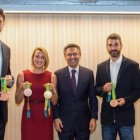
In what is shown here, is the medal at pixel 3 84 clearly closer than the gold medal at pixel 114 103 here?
Yes

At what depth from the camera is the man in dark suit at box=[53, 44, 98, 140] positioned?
3268 millimetres

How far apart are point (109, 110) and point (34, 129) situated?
2.54 feet

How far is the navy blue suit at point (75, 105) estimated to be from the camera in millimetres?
3264

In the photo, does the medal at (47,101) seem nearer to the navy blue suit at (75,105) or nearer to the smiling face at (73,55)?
the navy blue suit at (75,105)

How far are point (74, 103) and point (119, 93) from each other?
18.1 inches

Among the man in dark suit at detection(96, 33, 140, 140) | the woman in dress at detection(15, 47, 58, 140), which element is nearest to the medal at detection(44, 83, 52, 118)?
the woman in dress at detection(15, 47, 58, 140)

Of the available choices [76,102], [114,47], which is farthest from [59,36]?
[76,102]

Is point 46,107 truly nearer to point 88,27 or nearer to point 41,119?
point 41,119

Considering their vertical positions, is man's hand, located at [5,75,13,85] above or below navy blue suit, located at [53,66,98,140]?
above

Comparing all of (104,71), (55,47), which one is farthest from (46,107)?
(55,47)

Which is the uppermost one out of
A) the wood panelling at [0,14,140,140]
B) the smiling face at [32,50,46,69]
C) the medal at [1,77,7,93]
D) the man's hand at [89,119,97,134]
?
the wood panelling at [0,14,140,140]

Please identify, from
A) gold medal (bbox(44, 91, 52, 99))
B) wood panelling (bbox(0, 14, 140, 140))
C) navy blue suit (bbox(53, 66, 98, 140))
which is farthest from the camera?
wood panelling (bbox(0, 14, 140, 140))

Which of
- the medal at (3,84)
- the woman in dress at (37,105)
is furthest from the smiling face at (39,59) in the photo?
the medal at (3,84)

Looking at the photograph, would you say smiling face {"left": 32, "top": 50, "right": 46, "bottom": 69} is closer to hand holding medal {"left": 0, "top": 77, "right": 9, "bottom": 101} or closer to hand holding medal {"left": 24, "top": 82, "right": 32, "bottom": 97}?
hand holding medal {"left": 24, "top": 82, "right": 32, "bottom": 97}
